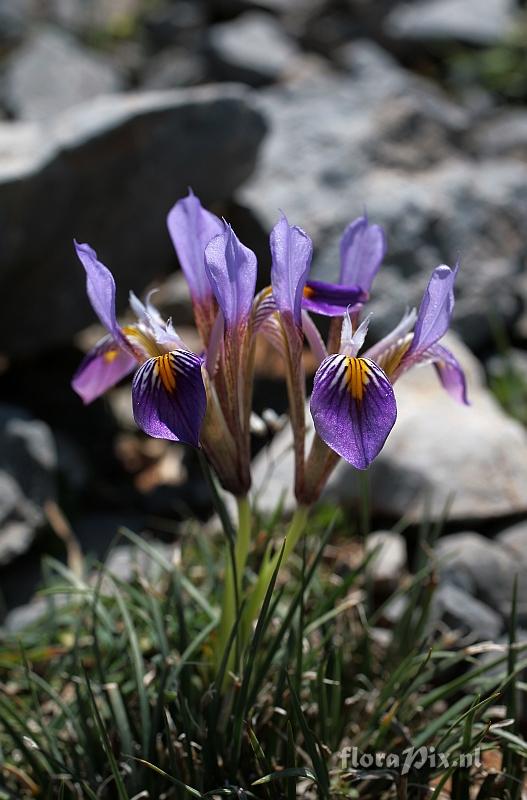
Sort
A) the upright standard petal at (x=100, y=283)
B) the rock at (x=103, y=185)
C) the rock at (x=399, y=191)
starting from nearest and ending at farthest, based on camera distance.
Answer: the upright standard petal at (x=100, y=283), the rock at (x=103, y=185), the rock at (x=399, y=191)

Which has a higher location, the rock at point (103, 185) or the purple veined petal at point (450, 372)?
the purple veined petal at point (450, 372)

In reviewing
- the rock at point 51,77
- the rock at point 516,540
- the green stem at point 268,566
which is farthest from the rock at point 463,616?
the rock at point 51,77

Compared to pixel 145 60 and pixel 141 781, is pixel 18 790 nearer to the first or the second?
pixel 141 781

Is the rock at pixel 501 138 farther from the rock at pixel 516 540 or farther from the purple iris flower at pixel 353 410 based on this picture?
the purple iris flower at pixel 353 410

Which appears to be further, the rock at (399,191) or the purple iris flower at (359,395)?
the rock at (399,191)

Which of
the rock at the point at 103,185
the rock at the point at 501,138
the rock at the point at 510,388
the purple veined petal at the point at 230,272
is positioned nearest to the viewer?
the purple veined petal at the point at 230,272

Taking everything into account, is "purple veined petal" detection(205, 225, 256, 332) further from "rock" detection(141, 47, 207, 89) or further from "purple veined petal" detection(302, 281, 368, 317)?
"rock" detection(141, 47, 207, 89)

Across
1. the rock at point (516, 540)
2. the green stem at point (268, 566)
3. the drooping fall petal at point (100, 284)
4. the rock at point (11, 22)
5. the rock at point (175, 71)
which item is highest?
the drooping fall petal at point (100, 284)

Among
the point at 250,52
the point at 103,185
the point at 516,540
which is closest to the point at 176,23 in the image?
the point at 250,52
